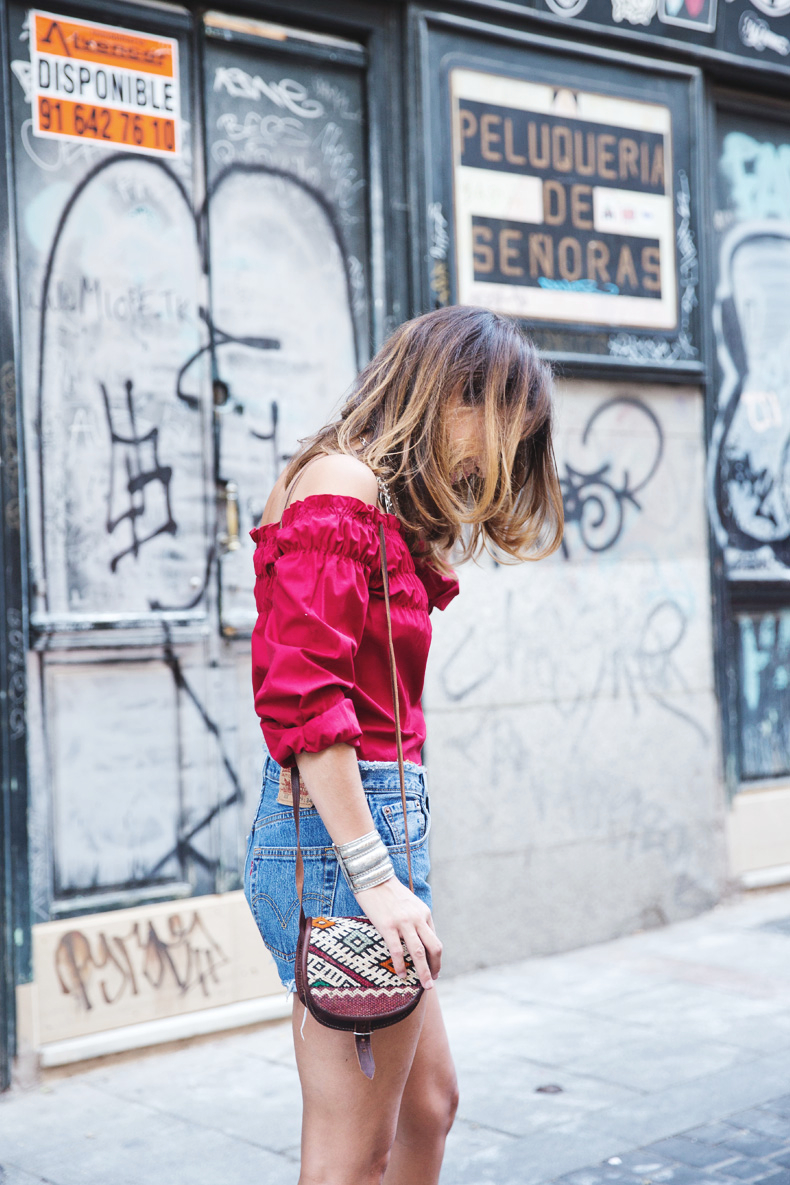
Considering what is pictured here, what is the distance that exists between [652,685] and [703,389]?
1314mm

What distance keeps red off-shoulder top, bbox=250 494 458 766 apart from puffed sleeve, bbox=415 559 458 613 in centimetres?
12

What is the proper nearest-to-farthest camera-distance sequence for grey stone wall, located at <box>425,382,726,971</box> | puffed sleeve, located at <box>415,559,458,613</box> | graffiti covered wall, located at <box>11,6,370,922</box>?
1. puffed sleeve, located at <box>415,559,458,613</box>
2. graffiti covered wall, located at <box>11,6,370,922</box>
3. grey stone wall, located at <box>425,382,726,971</box>

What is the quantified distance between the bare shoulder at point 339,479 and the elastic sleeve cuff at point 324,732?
32 cm

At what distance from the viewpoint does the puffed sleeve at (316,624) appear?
1880mm

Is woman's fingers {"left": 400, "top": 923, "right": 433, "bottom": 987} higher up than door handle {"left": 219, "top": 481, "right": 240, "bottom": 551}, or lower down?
lower down

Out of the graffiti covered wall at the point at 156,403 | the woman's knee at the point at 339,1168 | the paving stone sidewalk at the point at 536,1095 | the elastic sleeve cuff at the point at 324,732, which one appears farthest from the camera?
the graffiti covered wall at the point at 156,403

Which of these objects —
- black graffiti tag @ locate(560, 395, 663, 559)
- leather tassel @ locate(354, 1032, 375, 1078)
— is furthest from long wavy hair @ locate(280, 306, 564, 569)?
black graffiti tag @ locate(560, 395, 663, 559)

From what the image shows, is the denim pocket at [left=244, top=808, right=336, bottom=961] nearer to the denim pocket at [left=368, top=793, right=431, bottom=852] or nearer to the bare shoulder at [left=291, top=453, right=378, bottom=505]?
the denim pocket at [left=368, top=793, right=431, bottom=852]

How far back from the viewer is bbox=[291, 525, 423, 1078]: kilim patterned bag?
190cm

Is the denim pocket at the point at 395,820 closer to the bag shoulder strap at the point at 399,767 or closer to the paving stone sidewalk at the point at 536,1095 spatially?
the bag shoulder strap at the point at 399,767

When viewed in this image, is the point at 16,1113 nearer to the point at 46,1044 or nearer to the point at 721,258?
the point at 46,1044

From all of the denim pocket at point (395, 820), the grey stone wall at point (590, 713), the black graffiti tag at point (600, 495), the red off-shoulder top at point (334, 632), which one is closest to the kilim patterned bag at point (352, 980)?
the denim pocket at point (395, 820)

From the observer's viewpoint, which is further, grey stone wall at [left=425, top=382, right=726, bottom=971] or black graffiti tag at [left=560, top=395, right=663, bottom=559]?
black graffiti tag at [left=560, top=395, right=663, bottom=559]

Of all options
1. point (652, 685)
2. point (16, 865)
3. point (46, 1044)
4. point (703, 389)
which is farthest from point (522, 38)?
point (46, 1044)
